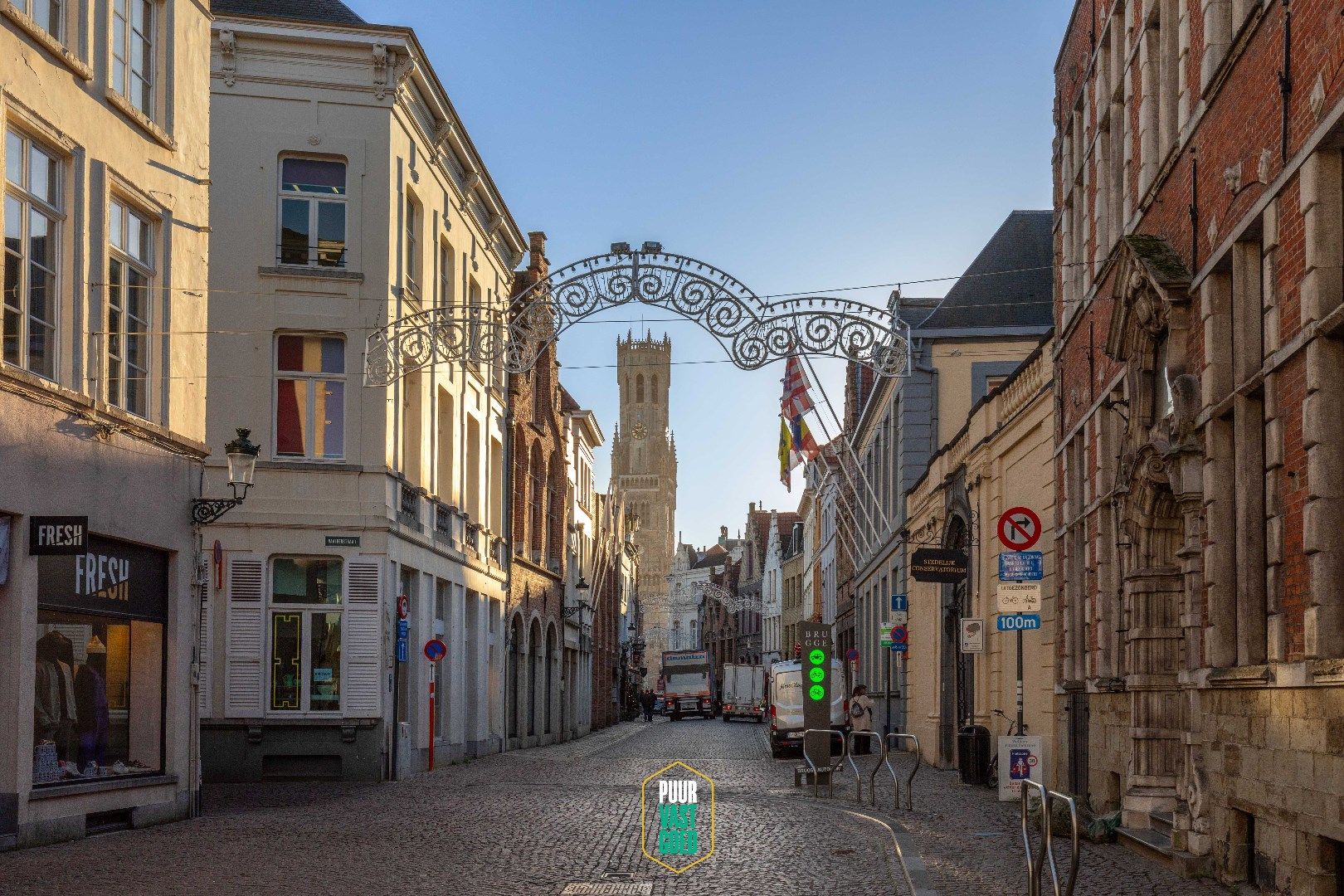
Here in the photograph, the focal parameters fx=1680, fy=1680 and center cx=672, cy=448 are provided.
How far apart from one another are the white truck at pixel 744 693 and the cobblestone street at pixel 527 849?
51.1m

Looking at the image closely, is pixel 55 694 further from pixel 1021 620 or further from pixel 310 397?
pixel 310 397

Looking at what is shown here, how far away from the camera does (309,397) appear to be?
27453mm

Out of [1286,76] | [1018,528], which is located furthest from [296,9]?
[1286,76]

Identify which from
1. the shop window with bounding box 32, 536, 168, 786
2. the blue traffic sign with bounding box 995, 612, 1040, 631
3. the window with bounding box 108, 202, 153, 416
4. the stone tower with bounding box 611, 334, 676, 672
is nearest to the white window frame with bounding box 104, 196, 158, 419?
the window with bounding box 108, 202, 153, 416

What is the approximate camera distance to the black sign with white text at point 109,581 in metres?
15.6

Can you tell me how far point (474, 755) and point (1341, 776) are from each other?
92.1 ft

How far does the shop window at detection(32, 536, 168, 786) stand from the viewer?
1555 cm

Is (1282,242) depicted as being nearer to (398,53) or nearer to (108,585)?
(108,585)

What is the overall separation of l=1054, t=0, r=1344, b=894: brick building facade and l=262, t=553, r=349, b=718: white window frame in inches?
487

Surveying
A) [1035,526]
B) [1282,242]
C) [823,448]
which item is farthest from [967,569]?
[823,448]

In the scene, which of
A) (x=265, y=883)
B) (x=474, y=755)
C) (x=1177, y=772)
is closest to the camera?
(x=265, y=883)

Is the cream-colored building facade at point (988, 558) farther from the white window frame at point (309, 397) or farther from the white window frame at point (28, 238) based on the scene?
the white window frame at point (28, 238)

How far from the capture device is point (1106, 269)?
17.2 meters

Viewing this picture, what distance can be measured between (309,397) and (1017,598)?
46.8 ft
